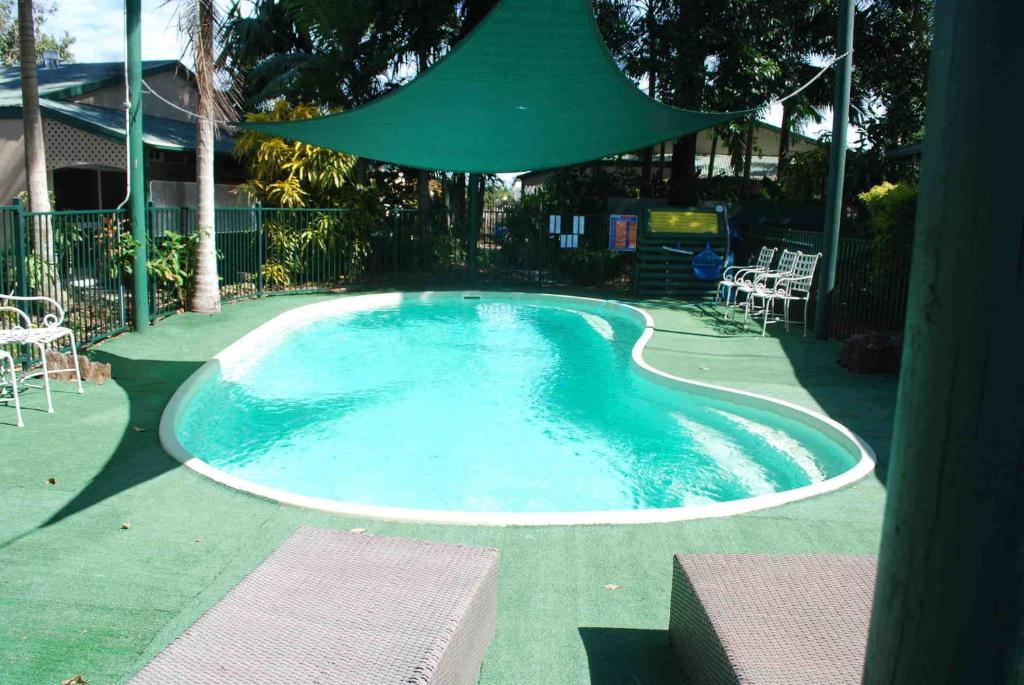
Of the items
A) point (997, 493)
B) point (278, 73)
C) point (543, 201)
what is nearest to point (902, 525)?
point (997, 493)

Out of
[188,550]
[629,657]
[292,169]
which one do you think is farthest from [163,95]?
[629,657]

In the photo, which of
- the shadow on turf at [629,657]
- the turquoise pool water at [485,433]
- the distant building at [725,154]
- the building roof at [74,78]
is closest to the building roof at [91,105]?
the building roof at [74,78]

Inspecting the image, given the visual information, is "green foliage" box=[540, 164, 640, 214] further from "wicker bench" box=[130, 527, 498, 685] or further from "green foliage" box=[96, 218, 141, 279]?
"wicker bench" box=[130, 527, 498, 685]

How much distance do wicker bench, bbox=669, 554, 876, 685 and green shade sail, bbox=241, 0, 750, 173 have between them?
19.0 feet

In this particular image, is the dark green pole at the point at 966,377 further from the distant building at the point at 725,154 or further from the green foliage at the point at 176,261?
the distant building at the point at 725,154

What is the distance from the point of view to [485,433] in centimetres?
695

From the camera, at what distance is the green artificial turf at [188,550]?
2.77m

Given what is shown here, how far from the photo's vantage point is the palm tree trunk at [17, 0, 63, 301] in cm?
767

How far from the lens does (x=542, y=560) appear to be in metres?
3.61

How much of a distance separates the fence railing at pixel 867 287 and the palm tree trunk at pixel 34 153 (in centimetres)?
837

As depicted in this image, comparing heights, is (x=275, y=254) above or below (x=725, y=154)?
below

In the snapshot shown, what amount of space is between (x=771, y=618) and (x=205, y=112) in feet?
32.5

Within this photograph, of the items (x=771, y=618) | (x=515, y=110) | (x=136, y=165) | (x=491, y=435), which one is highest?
(x=515, y=110)

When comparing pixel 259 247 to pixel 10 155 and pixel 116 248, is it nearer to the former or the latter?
pixel 116 248
